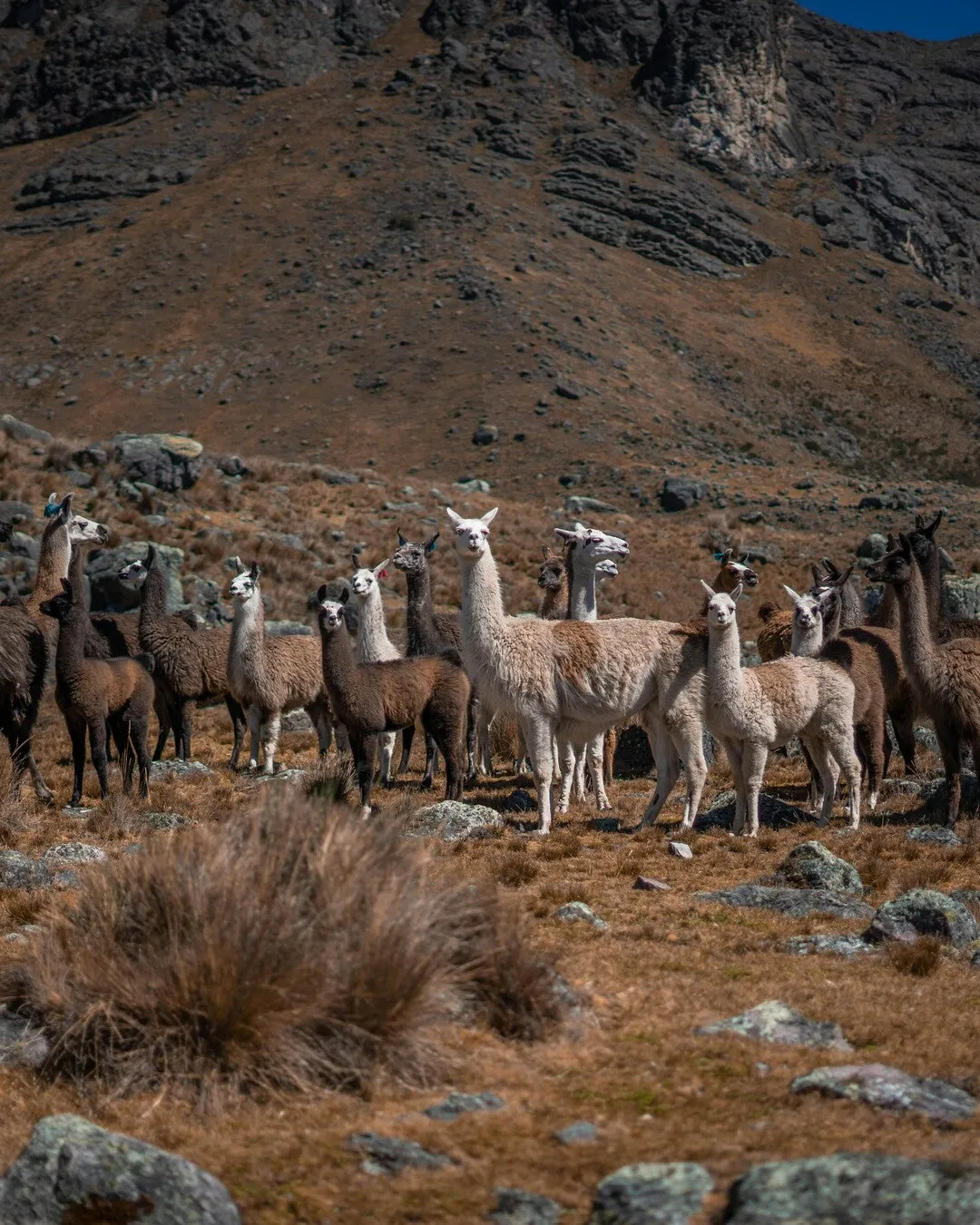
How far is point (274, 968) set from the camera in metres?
5.72

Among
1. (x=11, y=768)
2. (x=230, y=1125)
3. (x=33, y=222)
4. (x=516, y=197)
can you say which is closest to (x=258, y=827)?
(x=230, y=1125)

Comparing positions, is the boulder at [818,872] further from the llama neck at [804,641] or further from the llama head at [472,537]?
the llama neck at [804,641]

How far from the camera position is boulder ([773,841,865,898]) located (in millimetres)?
9109

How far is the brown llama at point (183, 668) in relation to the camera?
586 inches

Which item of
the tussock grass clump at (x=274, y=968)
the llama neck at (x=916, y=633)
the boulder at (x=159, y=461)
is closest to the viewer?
the tussock grass clump at (x=274, y=968)

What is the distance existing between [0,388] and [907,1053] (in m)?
69.0

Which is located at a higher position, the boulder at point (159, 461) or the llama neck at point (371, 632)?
the boulder at point (159, 461)

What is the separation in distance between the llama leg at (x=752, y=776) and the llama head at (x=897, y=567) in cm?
204

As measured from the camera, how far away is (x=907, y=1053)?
593 cm

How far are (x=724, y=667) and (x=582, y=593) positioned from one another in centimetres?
306

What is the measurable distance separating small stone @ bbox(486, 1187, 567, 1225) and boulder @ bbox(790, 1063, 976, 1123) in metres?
1.34

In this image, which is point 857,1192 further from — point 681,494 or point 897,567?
point 681,494

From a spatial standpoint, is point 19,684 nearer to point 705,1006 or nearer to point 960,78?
point 705,1006

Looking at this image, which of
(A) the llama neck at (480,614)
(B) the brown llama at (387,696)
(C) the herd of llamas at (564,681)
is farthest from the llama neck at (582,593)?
(A) the llama neck at (480,614)
